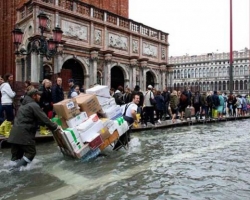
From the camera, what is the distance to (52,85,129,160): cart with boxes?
623 centimetres

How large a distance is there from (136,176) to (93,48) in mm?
13716

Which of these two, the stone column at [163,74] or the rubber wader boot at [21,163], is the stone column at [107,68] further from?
the rubber wader boot at [21,163]

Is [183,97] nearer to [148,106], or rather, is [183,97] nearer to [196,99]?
[196,99]

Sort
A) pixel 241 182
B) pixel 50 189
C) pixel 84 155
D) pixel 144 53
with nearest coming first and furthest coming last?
pixel 50 189 → pixel 241 182 → pixel 84 155 → pixel 144 53

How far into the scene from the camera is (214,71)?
89688mm

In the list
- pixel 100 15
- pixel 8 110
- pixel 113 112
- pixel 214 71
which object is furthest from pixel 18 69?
pixel 214 71

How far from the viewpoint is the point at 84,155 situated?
6457 mm

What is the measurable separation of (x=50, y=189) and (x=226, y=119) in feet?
53.3

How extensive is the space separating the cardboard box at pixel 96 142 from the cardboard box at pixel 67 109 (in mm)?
658

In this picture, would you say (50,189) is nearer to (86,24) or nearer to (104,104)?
(104,104)

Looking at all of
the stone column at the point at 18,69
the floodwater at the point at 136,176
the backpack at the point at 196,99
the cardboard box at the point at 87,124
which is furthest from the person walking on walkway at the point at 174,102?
the cardboard box at the point at 87,124

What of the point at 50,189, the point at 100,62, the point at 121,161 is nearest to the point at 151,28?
the point at 100,62

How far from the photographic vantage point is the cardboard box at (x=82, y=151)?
6234 mm

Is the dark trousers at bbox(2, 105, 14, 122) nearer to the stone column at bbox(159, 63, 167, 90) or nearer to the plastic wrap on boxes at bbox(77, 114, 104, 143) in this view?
the plastic wrap on boxes at bbox(77, 114, 104, 143)
